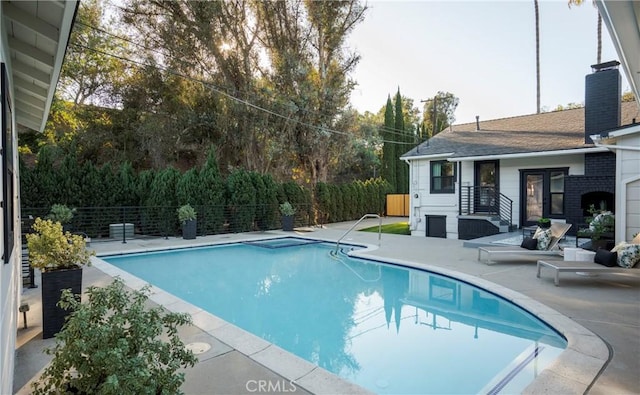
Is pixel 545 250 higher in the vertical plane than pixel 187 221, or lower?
lower

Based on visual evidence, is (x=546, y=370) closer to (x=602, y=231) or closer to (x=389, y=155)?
(x=602, y=231)

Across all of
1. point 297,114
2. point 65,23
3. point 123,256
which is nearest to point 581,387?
point 65,23

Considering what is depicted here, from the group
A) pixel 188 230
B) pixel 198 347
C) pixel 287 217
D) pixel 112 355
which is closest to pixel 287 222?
pixel 287 217

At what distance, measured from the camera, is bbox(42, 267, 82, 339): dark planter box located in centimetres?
362

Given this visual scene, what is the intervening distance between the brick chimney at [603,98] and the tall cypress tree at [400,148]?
1712cm

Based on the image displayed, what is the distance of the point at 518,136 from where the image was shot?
43.3 ft

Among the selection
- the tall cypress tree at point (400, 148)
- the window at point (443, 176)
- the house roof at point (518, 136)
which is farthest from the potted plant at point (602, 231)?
the tall cypress tree at point (400, 148)

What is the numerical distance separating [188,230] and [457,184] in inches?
384

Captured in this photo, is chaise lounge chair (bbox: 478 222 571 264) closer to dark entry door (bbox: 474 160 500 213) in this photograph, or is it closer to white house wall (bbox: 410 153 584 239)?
white house wall (bbox: 410 153 584 239)

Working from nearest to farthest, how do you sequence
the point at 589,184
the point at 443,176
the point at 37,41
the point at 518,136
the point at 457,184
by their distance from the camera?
the point at 37,41, the point at 589,184, the point at 518,136, the point at 457,184, the point at 443,176

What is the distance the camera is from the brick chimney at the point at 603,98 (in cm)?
955

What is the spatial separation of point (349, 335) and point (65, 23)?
442 centimetres

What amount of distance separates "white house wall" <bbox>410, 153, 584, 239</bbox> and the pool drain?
11.5 meters

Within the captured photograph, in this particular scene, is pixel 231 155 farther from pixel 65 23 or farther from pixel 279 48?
pixel 65 23
